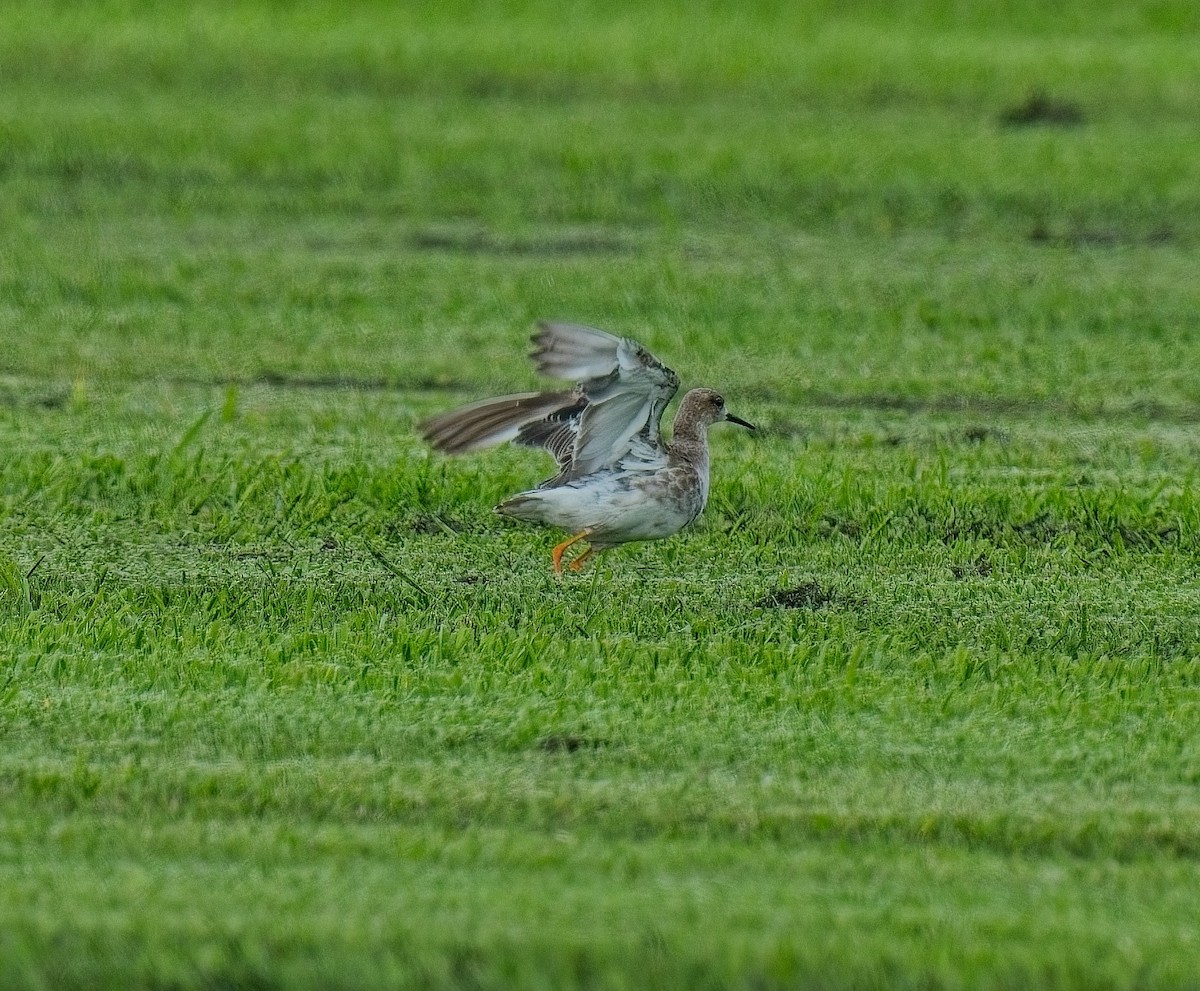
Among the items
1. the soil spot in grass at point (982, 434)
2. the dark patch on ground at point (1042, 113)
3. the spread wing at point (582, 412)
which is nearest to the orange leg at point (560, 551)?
the spread wing at point (582, 412)

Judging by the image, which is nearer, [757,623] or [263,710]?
[263,710]

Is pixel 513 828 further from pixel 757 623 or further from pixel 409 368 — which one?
pixel 409 368

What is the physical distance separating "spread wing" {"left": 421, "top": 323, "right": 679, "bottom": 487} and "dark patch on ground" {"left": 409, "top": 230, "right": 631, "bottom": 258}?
5103 millimetres

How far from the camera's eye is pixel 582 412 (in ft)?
22.7

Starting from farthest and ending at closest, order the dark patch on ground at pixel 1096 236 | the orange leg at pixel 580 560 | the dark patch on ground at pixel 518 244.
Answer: the dark patch on ground at pixel 1096 236
the dark patch on ground at pixel 518 244
the orange leg at pixel 580 560

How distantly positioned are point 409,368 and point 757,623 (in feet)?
12.5

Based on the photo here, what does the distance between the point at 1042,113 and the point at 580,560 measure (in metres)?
9.73

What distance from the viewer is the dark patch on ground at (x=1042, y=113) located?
15414mm

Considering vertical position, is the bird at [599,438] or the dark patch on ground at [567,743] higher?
the bird at [599,438]

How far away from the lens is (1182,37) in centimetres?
1836

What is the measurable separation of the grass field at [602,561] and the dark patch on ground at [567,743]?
13 millimetres

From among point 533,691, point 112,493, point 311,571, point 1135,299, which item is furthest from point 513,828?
point 1135,299

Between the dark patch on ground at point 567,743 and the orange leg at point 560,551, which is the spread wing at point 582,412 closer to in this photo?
the orange leg at point 560,551

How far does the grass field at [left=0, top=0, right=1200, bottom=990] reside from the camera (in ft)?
14.0
